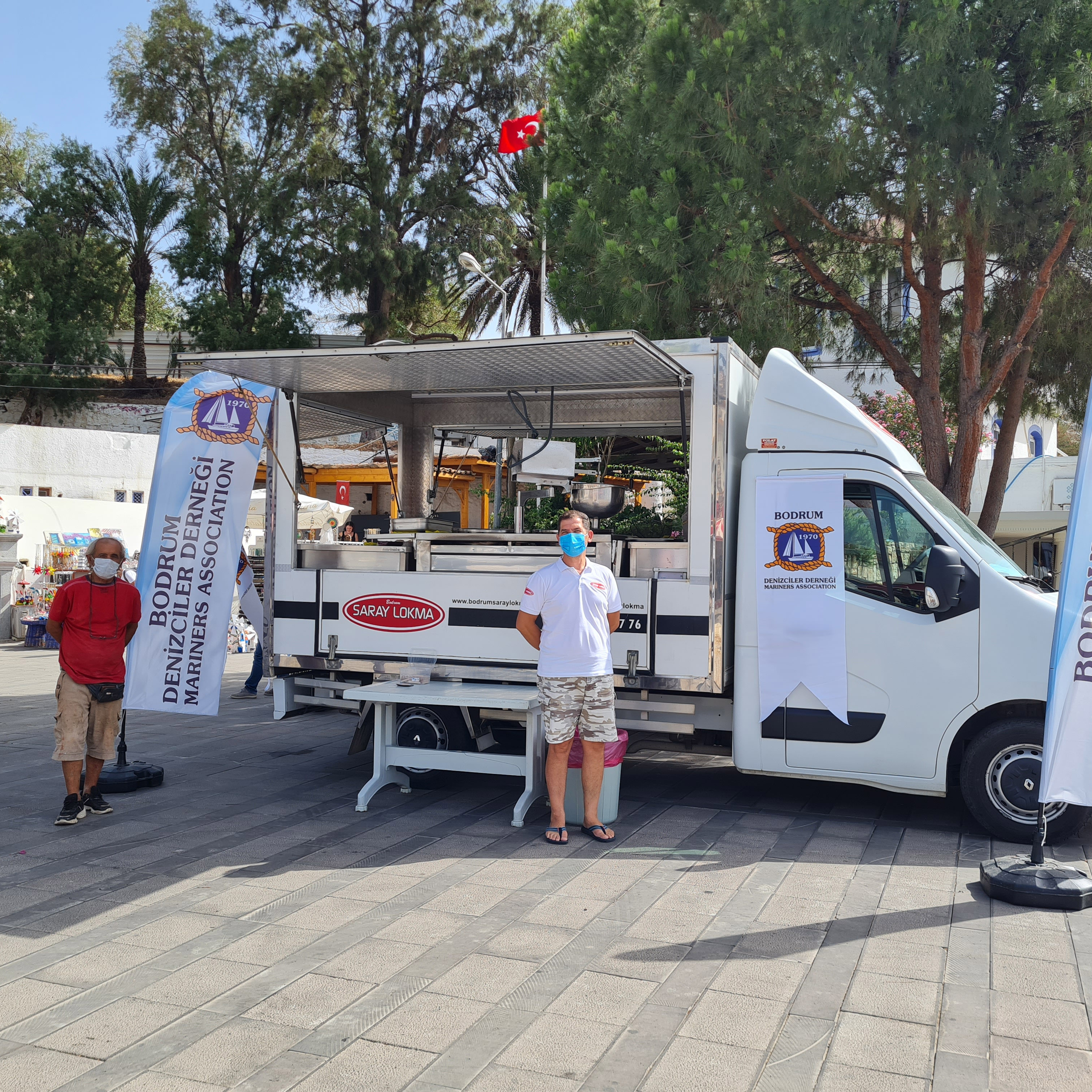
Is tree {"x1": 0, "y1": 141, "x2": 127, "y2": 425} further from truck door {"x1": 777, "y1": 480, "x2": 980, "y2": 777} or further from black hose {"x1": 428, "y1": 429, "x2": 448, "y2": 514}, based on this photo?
truck door {"x1": 777, "y1": 480, "x2": 980, "y2": 777}

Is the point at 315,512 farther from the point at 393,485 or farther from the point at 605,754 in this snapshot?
the point at 605,754

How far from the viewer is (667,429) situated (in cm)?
899

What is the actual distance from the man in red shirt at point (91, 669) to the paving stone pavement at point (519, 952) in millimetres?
281

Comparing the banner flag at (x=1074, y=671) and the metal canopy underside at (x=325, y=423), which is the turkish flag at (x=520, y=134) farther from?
the banner flag at (x=1074, y=671)

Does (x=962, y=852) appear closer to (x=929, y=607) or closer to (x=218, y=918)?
(x=929, y=607)

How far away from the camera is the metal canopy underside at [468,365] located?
6.55 m

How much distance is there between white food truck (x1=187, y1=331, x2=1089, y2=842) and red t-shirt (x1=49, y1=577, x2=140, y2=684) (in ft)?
4.35

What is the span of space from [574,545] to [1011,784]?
110 inches

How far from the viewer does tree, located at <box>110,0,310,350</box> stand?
3195 cm

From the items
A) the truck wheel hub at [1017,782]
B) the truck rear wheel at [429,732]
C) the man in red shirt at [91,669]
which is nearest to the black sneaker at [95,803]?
the man in red shirt at [91,669]

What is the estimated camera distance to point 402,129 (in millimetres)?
31703

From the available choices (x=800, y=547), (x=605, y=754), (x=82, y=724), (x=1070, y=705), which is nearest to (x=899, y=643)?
(x=800, y=547)

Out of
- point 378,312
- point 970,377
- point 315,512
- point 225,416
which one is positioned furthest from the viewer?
point 378,312

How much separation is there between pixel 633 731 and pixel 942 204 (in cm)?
615
